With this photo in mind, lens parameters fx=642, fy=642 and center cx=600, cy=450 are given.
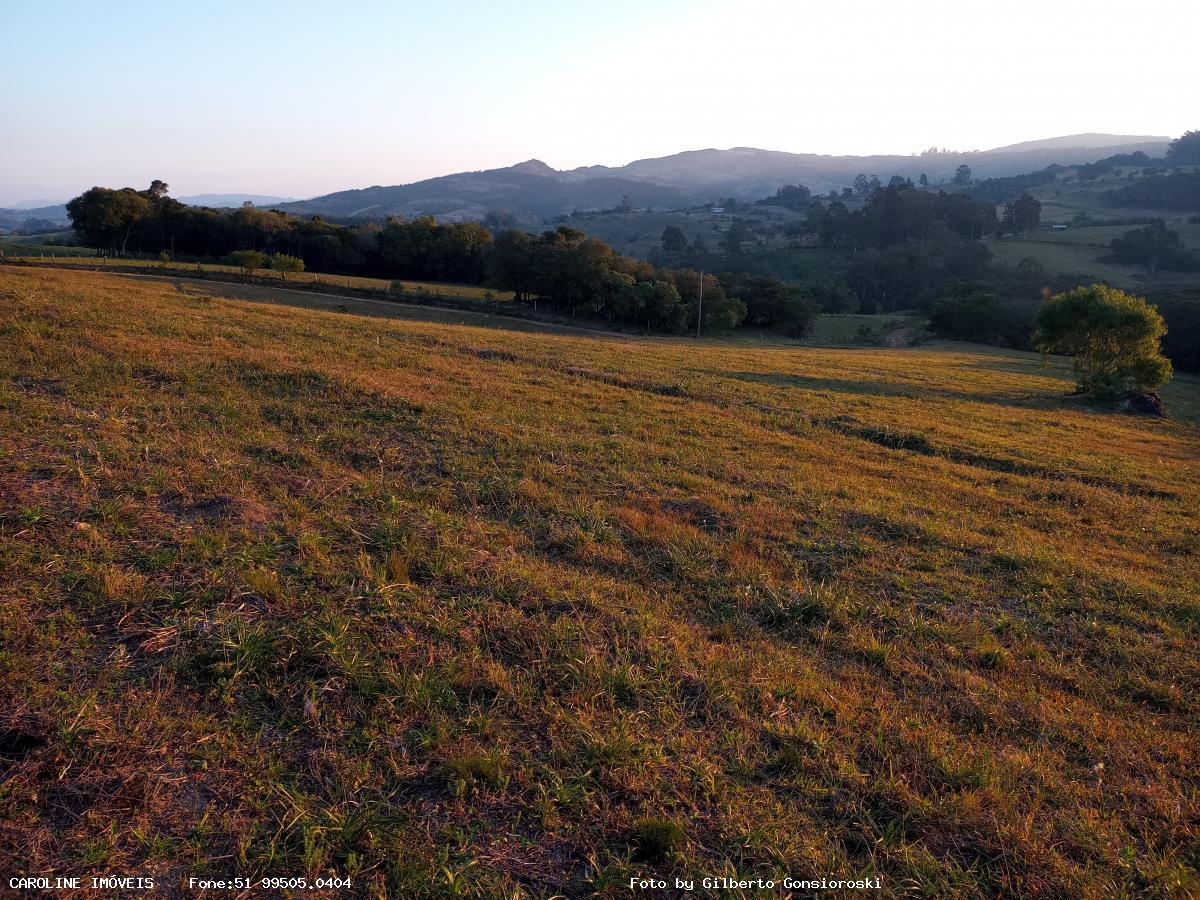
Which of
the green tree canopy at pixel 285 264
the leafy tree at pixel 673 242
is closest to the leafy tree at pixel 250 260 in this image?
the green tree canopy at pixel 285 264

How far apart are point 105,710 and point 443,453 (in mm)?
6169

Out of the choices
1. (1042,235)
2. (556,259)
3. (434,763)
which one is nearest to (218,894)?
(434,763)

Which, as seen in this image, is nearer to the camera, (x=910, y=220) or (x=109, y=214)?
(x=109, y=214)

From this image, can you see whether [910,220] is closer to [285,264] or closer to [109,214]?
[285,264]

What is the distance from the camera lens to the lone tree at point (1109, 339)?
3125cm

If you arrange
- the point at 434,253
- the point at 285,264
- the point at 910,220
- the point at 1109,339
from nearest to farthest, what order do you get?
the point at 1109,339
the point at 285,264
the point at 434,253
the point at 910,220

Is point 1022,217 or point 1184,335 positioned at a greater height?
point 1022,217

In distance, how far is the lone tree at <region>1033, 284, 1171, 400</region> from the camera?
103 feet

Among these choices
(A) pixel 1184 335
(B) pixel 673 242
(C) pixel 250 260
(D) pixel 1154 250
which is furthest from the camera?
(B) pixel 673 242

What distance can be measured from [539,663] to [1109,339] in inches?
1507

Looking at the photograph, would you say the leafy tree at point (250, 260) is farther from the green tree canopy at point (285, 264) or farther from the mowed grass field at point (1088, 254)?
the mowed grass field at point (1088, 254)

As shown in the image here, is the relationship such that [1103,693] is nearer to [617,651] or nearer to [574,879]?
[617,651]

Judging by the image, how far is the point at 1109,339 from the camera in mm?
32125

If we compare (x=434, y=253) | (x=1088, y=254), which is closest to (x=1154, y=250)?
(x=1088, y=254)
